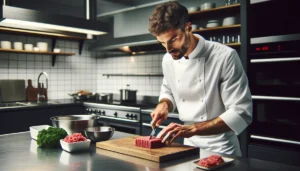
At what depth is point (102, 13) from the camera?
16.7 ft

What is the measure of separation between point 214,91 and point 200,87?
104mm

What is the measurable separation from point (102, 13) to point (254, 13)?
9.42 ft

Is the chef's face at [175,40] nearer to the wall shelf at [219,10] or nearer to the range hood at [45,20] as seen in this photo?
the range hood at [45,20]

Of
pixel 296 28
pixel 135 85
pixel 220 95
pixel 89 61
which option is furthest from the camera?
pixel 89 61

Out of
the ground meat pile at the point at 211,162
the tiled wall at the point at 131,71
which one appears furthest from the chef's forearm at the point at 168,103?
the tiled wall at the point at 131,71

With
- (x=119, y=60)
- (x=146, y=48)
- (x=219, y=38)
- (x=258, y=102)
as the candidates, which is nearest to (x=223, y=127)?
(x=258, y=102)

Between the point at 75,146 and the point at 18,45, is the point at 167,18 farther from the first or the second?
the point at 18,45

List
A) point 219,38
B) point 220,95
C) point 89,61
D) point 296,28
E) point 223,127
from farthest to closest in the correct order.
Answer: point 89,61, point 219,38, point 296,28, point 220,95, point 223,127

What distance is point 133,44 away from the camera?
3.97 m

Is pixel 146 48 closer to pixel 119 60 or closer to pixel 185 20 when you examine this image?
pixel 119 60

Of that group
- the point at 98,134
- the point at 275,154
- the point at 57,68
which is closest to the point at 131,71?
the point at 57,68

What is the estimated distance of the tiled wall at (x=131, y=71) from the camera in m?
4.57

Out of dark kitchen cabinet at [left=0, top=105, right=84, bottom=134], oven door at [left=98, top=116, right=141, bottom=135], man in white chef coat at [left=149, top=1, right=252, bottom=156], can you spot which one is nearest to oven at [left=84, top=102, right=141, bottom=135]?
oven door at [left=98, top=116, right=141, bottom=135]

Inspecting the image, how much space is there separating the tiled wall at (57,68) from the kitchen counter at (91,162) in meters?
3.02
